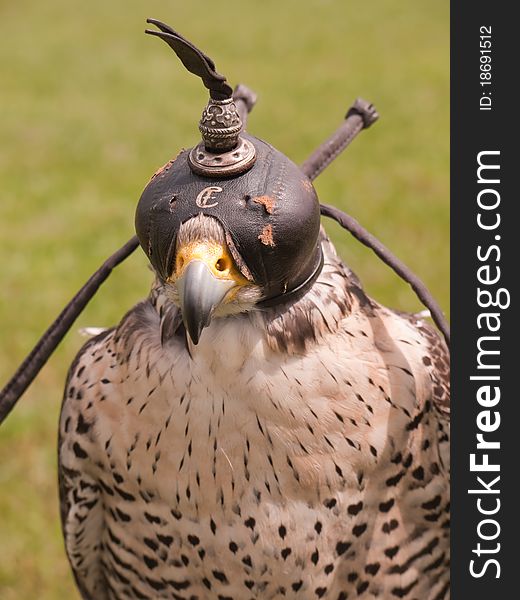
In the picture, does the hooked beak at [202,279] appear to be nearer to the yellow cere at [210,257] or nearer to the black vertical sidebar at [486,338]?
the yellow cere at [210,257]

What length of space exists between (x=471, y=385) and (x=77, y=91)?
7.29m

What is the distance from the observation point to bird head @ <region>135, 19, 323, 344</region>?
1579 mm

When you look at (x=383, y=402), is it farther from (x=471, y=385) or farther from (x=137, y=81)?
(x=137, y=81)

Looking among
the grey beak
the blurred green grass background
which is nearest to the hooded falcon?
the grey beak

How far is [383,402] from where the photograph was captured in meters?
2.00

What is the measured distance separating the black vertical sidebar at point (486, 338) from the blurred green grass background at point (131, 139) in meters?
1.92

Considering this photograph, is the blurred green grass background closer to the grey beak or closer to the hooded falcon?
the hooded falcon

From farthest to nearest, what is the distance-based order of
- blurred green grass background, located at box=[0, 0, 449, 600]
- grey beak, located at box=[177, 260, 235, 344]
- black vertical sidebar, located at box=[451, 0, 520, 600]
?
1. blurred green grass background, located at box=[0, 0, 449, 600]
2. black vertical sidebar, located at box=[451, 0, 520, 600]
3. grey beak, located at box=[177, 260, 235, 344]

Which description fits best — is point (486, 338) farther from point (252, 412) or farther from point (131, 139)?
point (131, 139)

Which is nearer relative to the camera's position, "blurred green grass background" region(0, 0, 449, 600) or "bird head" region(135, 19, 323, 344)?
"bird head" region(135, 19, 323, 344)

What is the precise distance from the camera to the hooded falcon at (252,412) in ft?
5.37

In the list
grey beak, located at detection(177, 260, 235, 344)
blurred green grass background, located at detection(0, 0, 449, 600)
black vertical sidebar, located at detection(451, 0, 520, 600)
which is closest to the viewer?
grey beak, located at detection(177, 260, 235, 344)

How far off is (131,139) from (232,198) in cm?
624

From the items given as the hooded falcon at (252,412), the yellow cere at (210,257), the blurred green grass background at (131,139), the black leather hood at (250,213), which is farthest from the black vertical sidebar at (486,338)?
the blurred green grass background at (131,139)
